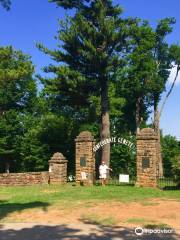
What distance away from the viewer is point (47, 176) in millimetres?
26906

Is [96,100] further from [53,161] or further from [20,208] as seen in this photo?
[20,208]

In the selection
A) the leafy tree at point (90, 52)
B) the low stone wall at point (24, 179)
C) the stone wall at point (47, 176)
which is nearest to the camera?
the stone wall at point (47, 176)

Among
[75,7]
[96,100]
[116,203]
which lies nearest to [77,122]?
[96,100]

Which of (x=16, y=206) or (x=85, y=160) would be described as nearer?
(x=16, y=206)

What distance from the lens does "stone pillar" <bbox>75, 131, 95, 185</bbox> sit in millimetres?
24688

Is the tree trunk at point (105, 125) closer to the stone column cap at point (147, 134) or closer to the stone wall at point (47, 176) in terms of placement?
the stone wall at point (47, 176)

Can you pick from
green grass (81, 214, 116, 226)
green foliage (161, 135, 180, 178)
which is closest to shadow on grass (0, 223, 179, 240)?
green grass (81, 214, 116, 226)

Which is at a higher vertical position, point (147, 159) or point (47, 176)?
point (147, 159)

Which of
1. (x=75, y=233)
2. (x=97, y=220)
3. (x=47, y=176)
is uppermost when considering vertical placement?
(x=47, y=176)

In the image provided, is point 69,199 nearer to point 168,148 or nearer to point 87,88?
point 87,88

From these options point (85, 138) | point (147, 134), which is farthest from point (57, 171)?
point (147, 134)

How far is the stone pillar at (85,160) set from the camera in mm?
24688

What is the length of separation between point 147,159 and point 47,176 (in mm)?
6953

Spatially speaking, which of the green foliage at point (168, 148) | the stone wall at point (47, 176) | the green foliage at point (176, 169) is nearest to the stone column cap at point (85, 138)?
the stone wall at point (47, 176)
